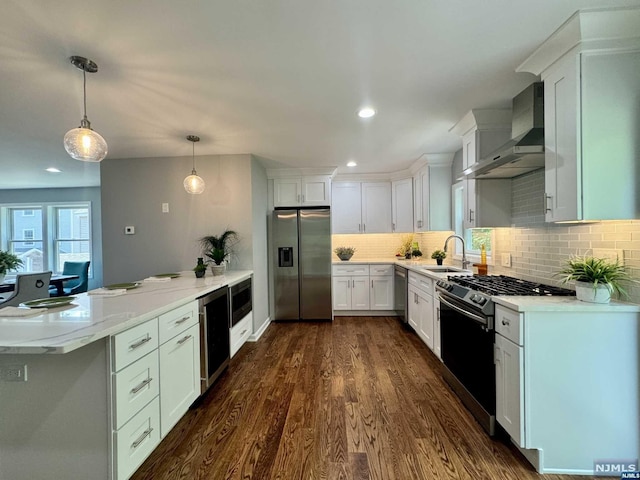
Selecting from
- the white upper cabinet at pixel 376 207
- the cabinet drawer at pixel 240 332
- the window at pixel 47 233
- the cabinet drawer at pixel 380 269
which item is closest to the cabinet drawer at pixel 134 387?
the cabinet drawer at pixel 240 332

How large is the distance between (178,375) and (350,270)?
3.11 meters

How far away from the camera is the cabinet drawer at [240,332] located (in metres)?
2.85

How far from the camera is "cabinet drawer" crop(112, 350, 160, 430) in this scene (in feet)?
4.33

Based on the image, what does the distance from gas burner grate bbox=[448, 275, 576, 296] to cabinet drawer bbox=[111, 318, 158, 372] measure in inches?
84.3

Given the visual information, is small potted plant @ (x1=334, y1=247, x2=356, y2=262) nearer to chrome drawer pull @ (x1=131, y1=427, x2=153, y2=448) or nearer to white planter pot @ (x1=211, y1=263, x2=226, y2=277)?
white planter pot @ (x1=211, y1=263, x2=226, y2=277)

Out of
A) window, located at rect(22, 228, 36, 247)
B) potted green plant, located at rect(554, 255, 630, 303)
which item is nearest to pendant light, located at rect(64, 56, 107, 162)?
potted green plant, located at rect(554, 255, 630, 303)

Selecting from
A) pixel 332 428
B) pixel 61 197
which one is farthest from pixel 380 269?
pixel 61 197

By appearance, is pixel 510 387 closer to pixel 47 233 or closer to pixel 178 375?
pixel 178 375

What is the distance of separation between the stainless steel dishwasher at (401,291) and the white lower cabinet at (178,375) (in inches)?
113

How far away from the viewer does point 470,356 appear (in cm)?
207

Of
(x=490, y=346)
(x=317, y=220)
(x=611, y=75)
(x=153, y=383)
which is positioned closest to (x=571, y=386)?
(x=490, y=346)

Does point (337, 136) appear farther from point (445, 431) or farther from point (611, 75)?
point (445, 431)

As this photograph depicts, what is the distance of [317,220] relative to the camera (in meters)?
4.34

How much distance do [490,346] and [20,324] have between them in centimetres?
264
